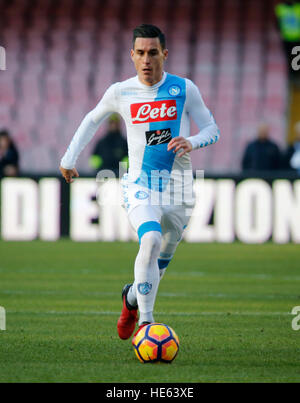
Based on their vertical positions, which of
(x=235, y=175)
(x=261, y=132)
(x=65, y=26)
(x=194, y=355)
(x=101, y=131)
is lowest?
(x=194, y=355)

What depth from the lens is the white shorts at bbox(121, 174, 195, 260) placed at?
21.6ft

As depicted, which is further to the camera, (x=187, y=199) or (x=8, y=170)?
(x=8, y=170)

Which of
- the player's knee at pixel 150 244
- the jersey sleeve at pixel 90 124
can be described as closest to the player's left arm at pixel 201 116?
the jersey sleeve at pixel 90 124

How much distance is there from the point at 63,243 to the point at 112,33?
1002cm

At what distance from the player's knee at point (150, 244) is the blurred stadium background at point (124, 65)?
640 inches

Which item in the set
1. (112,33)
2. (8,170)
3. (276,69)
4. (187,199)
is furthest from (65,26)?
(187,199)

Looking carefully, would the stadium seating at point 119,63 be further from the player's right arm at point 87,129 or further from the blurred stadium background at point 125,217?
the player's right arm at point 87,129

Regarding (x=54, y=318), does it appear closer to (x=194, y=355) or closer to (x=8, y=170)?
(x=194, y=355)

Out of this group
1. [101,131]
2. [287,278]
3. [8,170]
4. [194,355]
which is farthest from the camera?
[101,131]

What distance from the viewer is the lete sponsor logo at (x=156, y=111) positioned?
684cm

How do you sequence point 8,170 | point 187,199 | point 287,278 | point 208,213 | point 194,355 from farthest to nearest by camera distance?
1. point 8,170
2. point 208,213
3. point 287,278
4. point 187,199
5. point 194,355

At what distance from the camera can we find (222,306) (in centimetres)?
910

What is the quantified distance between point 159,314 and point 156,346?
241cm

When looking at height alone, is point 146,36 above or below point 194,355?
above
